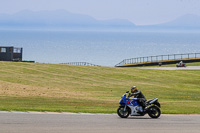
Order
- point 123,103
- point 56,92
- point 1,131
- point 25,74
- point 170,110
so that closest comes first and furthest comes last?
point 1,131 < point 123,103 < point 170,110 < point 56,92 < point 25,74

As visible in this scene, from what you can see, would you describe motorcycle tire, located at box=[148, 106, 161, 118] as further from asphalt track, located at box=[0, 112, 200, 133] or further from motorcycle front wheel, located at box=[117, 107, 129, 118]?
motorcycle front wheel, located at box=[117, 107, 129, 118]

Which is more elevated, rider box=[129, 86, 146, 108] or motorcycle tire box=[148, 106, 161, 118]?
rider box=[129, 86, 146, 108]

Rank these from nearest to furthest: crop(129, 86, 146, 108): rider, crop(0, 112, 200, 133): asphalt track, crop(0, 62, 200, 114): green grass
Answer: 1. crop(0, 112, 200, 133): asphalt track
2. crop(129, 86, 146, 108): rider
3. crop(0, 62, 200, 114): green grass

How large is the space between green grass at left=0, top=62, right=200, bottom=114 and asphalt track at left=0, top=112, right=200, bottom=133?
1.73 m

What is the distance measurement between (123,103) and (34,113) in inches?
145

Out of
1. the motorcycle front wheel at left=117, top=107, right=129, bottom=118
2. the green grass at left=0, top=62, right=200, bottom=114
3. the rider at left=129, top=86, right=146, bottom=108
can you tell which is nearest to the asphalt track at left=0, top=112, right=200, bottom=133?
the motorcycle front wheel at left=117, top=107, right=129, bottom=118

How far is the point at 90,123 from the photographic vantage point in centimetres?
1477

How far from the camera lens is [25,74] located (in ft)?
124

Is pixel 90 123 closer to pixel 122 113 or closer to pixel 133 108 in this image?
pixel 122 113

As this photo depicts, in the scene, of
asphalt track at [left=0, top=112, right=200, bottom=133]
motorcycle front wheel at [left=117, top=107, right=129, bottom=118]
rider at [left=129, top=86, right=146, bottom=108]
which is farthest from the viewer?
motorcycle front wheel at [left=117, top=107, right=129, bottom=118]

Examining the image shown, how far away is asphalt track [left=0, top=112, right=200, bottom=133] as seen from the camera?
44.0ft

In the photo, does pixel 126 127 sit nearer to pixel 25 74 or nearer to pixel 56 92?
pixel 56 92

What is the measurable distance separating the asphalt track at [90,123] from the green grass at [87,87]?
5.66 feet

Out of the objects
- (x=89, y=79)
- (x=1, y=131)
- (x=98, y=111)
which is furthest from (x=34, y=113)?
(x=89, y=79)
